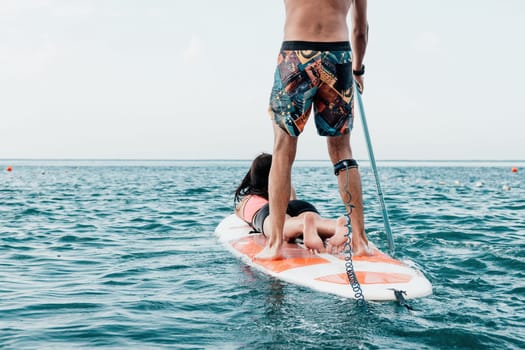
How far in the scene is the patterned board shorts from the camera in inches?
169

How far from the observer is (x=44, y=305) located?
392cm

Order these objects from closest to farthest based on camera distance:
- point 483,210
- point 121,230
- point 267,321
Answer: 1. point 267,321
2. point 121,230
3. point 483,210

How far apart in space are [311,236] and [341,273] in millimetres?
602

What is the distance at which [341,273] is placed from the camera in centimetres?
417

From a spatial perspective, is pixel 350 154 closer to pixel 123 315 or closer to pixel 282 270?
pixel 282 270

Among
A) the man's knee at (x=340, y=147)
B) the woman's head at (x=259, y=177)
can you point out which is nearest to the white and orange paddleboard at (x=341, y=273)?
the man's knee at (x=340, y=147)

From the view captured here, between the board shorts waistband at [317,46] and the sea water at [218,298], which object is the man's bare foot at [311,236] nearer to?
the sea water at [218,298]

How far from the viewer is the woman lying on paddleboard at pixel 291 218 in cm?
466

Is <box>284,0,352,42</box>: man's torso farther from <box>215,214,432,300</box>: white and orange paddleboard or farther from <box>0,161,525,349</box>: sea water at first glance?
<box>0,161,525,349</box>: sea water

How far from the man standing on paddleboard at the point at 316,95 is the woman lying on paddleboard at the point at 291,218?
0.36ft

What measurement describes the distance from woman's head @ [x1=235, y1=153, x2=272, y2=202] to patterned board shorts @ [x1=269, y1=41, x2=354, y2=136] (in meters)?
1.67

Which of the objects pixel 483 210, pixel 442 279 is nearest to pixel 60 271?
pixel 442 279

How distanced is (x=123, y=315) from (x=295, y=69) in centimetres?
225

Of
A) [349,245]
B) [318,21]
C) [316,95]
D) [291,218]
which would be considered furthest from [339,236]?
[318,21]
